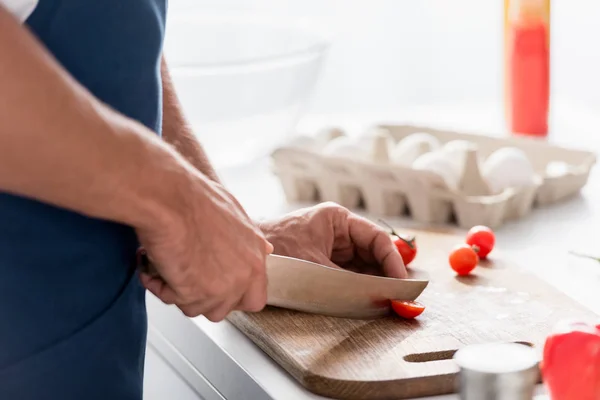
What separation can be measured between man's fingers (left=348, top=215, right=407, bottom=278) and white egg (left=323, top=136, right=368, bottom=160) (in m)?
0.40

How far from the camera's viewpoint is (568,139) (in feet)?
6.18

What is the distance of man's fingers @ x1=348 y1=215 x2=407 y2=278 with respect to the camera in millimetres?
1119

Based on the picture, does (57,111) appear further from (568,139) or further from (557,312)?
(568,139)

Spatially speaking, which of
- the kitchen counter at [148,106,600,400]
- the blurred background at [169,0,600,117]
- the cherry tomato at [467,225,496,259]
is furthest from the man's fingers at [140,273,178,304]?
the blurred background at [169,0,600,117]

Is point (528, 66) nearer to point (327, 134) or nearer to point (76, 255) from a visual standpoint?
point (327, 134)

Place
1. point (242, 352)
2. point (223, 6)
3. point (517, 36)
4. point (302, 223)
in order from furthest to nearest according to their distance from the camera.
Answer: point (223, 6), point (517, 36), point (302, 223), point (242, 352)

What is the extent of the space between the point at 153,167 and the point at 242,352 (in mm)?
333

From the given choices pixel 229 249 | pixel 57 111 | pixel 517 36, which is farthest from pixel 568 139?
pixel 57 111

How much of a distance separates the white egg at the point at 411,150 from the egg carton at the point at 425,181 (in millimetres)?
19

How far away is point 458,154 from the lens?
1491mm

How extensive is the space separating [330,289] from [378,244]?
6.1 inches

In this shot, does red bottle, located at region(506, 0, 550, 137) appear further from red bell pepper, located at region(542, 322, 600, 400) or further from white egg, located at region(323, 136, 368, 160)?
red bell pepper, located at region(542, 322, 600, 400)

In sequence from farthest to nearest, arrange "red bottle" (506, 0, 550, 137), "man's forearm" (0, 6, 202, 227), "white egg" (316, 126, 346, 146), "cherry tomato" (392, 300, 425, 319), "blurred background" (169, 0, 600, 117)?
"blurred background" (169, 0, 600, 117) < "red bottle" (506, 0, 550, 137) < "white egg" (316, 126, 346, 146) < "cherry tomato" (392, 300, 425, 319) < "man's forearm" (0, 6, 202, 227)

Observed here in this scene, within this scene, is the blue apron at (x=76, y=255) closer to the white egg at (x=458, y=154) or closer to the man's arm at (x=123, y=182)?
the man's arm at (x=123, y=182)
